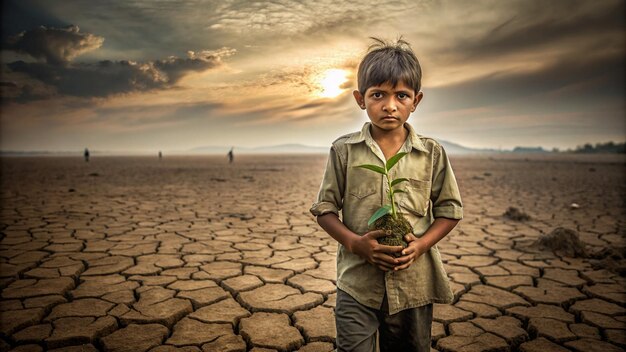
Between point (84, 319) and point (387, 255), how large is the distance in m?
1.87

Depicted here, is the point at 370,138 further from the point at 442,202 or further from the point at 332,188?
the point at 442,202

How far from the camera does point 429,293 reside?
4.09ft

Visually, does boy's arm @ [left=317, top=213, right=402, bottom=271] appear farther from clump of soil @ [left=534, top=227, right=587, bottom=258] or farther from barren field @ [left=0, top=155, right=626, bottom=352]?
clump of soil @ [left=534, top=227, right=587, bottom=258]

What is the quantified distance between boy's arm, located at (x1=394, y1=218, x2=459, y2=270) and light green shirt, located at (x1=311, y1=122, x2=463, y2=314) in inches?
1.4

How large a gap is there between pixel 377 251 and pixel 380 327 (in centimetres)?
38

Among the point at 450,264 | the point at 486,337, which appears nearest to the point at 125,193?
the point at 450,264

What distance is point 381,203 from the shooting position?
121cm

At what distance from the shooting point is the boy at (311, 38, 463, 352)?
45.7 inches

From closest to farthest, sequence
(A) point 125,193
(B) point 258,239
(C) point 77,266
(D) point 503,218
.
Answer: (C) point 77,266 → (B) point 258,239 → (D) point 503,218 → (A) point 125,193

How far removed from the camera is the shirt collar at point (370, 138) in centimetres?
124

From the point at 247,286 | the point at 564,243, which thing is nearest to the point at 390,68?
the point at 247,286

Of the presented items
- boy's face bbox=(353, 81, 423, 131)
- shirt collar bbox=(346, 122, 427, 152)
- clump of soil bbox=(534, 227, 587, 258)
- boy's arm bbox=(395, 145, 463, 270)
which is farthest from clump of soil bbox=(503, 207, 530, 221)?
boy's face bbox=(353, 81, 423, 131)

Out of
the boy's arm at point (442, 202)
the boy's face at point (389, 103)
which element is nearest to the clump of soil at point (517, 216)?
the boy's arm at point (442, 202)

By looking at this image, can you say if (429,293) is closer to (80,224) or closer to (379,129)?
(379,129)
